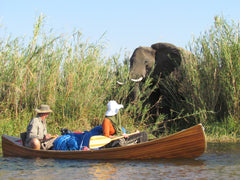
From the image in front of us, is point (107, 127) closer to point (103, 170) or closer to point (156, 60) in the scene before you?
point (103, 170)

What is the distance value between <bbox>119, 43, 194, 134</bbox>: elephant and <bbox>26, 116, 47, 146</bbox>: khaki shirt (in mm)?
4882

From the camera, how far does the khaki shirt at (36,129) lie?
26.2 ft

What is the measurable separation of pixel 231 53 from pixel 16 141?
5.95 meters

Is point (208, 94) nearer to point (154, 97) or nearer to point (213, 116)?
point (213, 116)

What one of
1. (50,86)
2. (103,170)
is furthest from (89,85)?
(103,170)

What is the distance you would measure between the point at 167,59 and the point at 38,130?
7300 mm

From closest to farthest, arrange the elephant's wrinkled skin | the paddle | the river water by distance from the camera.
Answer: the river water
the paddle
the elephant's wrinkled skin

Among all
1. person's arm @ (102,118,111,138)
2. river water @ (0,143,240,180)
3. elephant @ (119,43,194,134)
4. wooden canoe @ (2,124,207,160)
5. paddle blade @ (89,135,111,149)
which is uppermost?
elephant @ (119,43,194,134)

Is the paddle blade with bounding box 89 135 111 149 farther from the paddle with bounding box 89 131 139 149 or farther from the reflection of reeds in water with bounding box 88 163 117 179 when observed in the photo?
the reflection of reeds in water with bounding box 88 163 117 179

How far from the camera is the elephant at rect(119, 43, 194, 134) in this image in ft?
43.6

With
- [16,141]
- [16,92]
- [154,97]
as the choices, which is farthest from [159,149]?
[154,97]

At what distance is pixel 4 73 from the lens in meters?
10.3

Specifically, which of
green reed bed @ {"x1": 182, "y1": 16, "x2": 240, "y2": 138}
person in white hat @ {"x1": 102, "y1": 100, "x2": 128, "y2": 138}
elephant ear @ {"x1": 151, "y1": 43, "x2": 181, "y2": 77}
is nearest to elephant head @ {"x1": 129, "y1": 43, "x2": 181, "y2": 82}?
elephant ear @ {"x1": 151, "y1": 43, "x2": 181, "y2": 77}

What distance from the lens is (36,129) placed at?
8.03 m
